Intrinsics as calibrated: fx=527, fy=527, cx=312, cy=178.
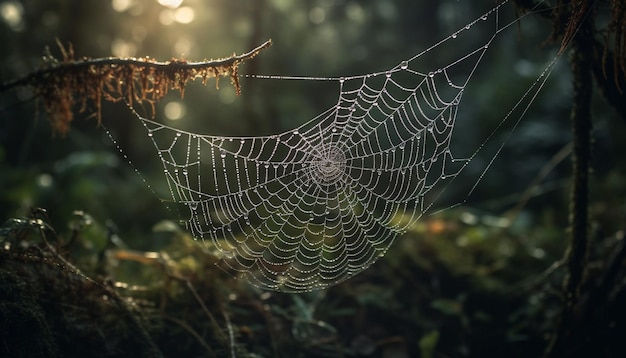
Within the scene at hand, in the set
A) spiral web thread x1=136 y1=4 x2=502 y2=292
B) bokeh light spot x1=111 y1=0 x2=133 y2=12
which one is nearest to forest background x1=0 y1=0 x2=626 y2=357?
bokeh light spot x1=111 y1=0 x2=133 y2=12

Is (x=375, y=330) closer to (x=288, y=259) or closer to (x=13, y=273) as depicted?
(x=288, y=259)

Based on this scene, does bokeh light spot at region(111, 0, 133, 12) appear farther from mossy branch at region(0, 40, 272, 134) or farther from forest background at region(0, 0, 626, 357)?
mossy branch at region(0, 40, 272, 134)

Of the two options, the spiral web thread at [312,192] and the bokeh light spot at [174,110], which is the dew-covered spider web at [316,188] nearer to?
the spiral web thread at [312,192]

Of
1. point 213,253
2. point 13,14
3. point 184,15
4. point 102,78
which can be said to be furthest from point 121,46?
point 102,78

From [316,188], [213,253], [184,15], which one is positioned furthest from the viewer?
[184,15]

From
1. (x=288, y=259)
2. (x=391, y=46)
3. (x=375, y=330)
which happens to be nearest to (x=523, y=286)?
(x=375, y=330)

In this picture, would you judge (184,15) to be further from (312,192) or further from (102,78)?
(102,78)
